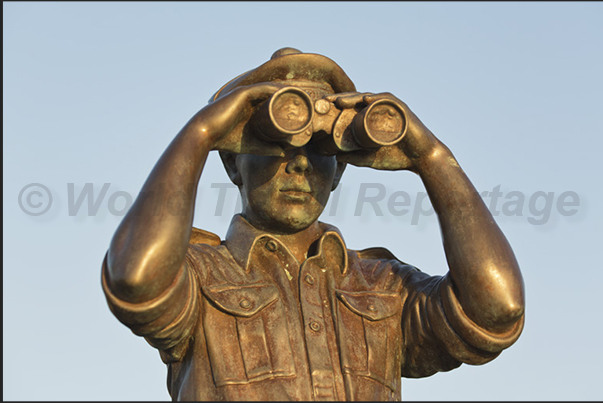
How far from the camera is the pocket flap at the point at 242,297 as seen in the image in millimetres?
6480

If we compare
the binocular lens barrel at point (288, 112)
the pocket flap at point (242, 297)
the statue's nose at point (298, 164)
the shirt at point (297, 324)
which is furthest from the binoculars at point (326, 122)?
the pocket flap at point (242, 297)

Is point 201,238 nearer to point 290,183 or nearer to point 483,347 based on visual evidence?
point 290,183

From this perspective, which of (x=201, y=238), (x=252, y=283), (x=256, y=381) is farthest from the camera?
(x=201, y=238)

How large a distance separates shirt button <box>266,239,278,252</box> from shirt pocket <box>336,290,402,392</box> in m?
0.51

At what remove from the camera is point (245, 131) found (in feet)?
21.2

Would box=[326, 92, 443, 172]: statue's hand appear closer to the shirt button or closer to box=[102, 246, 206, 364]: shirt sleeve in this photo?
the shirt button

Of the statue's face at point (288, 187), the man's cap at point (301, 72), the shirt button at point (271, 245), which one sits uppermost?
the man's cap at point (301, 72)

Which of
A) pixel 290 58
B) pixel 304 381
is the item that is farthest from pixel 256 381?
pixel 290 58

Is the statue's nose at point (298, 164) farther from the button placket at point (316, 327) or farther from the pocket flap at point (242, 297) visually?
the pocket flap at point (242, 297)

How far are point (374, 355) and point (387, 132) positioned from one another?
147 centimetres

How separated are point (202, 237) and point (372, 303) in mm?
1298

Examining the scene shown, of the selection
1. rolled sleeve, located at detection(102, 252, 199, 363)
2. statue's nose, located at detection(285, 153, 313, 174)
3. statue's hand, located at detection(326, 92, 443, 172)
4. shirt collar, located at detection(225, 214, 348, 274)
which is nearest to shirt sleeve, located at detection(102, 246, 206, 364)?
rolled sleeve, located at detection(102, 252, 199, 363)

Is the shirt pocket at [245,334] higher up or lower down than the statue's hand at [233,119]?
lower down

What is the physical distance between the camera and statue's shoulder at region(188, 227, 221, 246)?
7160mm
